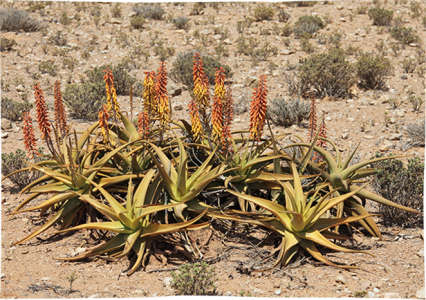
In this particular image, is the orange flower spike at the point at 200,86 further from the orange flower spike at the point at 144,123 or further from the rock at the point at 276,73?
the rock at the point at 276,73

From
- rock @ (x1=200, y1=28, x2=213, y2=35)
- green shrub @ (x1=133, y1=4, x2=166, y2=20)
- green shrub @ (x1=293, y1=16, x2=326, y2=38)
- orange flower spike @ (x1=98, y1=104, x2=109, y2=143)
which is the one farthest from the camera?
green shrub @ (x1=133, y1=4, x2=166, y2=20)

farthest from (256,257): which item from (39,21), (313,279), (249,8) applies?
(249,8)

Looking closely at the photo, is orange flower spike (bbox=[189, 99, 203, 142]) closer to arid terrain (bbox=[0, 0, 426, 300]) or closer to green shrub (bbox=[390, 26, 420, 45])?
arid terrain (bbox=[0, 0, 426, 300])

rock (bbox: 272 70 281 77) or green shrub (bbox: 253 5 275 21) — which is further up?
green shrub (bbox: 253 5 275 21)

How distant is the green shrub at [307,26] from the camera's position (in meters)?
13.3

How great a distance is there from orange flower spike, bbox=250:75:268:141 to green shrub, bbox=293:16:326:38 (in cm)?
990

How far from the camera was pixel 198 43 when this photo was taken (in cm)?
1288

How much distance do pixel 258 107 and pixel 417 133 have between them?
4.35 metres

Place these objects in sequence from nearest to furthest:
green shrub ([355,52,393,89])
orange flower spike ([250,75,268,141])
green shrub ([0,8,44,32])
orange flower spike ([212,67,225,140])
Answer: orange flower spike ([250,75,268,141]), orange flower spike ([212,67,225,140]), green shrub ([355,52,393,89]), green shrub ([0,8,44,32])

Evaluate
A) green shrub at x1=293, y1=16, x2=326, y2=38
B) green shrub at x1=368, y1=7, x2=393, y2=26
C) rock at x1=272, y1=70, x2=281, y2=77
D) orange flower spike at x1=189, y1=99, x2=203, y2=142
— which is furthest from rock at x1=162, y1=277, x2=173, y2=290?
green shrub at x1=368, y1=7, x2=393, y2=26

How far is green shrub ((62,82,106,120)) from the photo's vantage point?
805cm

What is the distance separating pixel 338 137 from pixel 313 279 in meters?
4.39

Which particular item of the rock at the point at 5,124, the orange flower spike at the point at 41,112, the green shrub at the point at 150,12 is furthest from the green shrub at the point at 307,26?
the orange flower spike at the point at 41,112

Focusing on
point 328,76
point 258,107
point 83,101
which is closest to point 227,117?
point 258,107
